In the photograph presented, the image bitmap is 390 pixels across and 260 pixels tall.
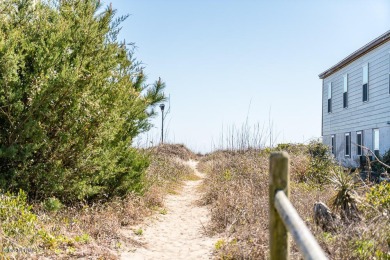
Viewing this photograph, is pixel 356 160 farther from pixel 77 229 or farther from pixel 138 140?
pixel 77 229

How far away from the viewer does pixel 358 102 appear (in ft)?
68.2

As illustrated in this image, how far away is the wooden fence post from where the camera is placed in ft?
9.31

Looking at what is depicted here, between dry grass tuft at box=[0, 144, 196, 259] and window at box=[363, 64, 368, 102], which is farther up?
window at box=[363, 64, 368, 102]

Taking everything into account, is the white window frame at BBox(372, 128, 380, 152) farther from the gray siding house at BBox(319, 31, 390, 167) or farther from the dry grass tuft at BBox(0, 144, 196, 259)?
the dry grass tuft at BBox(0, 144, 196, 259)

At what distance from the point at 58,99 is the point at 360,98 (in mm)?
17102

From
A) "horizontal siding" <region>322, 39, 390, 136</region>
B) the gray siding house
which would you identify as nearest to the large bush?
the gray siding house

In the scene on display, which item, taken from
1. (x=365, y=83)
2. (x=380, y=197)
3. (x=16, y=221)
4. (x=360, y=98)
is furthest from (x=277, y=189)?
(x=360, y=98)

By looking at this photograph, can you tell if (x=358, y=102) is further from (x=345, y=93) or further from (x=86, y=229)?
(x=86, y=229)

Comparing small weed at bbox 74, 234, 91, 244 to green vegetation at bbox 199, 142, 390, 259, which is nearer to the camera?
green vegetation at bbox 199, 142, 390, 259

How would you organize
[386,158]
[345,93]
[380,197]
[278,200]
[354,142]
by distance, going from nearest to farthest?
[278,200], [380,197], [386,158], [354,142], [345,93]

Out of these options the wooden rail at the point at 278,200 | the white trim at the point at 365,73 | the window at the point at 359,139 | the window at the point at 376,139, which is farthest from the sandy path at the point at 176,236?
the white trim at the point at 365,73

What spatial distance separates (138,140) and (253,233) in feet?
17.5

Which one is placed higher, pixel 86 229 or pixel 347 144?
pixel 347 144

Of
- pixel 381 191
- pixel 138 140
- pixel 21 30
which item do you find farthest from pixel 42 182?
pixel 381 191
